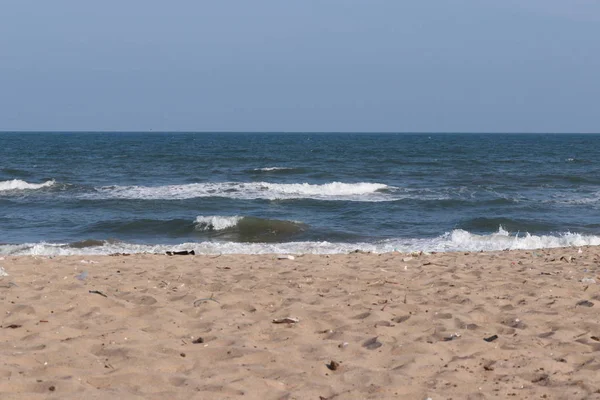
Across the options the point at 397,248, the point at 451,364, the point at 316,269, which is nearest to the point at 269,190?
the point at 397,248

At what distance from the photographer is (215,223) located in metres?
17.4

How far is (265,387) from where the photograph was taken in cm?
424

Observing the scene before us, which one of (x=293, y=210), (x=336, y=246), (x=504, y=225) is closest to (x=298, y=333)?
(x=336, y=246)

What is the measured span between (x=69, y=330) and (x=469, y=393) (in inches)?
121

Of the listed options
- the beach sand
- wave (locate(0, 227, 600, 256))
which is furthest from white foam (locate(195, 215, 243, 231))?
the beach sand

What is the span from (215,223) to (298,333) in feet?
39.7

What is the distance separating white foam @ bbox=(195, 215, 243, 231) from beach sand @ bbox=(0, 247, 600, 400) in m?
8.51

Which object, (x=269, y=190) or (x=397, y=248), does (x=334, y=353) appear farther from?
(x=269, y=190)

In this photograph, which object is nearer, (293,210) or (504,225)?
(504,225)

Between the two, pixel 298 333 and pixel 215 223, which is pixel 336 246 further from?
pixel 298 333

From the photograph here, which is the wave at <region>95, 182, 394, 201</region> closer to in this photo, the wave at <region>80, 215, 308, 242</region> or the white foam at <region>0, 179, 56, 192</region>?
the white foam at <region>0, 179, 56, 192</region>

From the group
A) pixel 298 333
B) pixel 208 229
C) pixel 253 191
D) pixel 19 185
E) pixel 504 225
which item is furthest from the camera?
pixel 19 185

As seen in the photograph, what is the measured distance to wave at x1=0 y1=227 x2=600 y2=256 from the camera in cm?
1266

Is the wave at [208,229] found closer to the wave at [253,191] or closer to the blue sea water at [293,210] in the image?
the blue sea water at [293,210]
